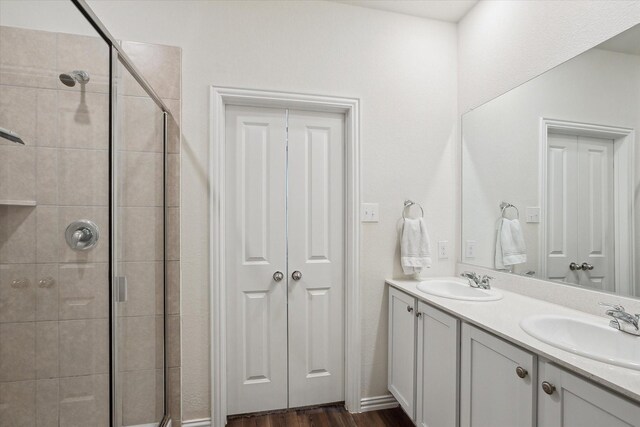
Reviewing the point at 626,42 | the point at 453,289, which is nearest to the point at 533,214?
the point at 453,289

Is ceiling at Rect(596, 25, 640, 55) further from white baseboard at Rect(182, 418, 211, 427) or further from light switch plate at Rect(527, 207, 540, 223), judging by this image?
white baseboard at Rect(182, 418, 211, 427)

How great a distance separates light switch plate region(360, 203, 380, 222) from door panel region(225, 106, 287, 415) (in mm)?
507

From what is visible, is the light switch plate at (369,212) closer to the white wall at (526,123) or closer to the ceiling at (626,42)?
the white wall at (526,123)

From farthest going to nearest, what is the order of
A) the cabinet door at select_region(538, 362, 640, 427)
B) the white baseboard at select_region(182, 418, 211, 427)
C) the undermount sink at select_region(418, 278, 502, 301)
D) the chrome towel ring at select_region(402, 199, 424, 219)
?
the chrome towel ring at select_region(402, 199, 424, 219)
the white baseboard at select_region(182, 418, 211, 427)
the undermount sink at select_region(418, 278, 502, 301)
the cabinet door at select_region(538, 362, 640, 427)

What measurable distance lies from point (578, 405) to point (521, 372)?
0.16 m

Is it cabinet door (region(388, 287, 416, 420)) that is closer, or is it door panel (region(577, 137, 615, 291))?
door panel (region(577, 137, 615, 291))

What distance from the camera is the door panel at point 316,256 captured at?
77.5 inches

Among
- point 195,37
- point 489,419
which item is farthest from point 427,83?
point 489,419

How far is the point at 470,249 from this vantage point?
200 cm

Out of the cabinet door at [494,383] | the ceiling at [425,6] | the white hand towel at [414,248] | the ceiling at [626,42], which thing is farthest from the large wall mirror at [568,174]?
the ceiling at [425,6]

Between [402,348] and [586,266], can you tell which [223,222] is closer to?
[402,348]

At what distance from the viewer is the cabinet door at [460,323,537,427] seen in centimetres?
99

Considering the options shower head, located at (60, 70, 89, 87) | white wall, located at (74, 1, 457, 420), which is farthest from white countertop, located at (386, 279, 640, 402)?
shower head, located at (60, 70, 89, 87)

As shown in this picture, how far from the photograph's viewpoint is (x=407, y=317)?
1.75 meters
